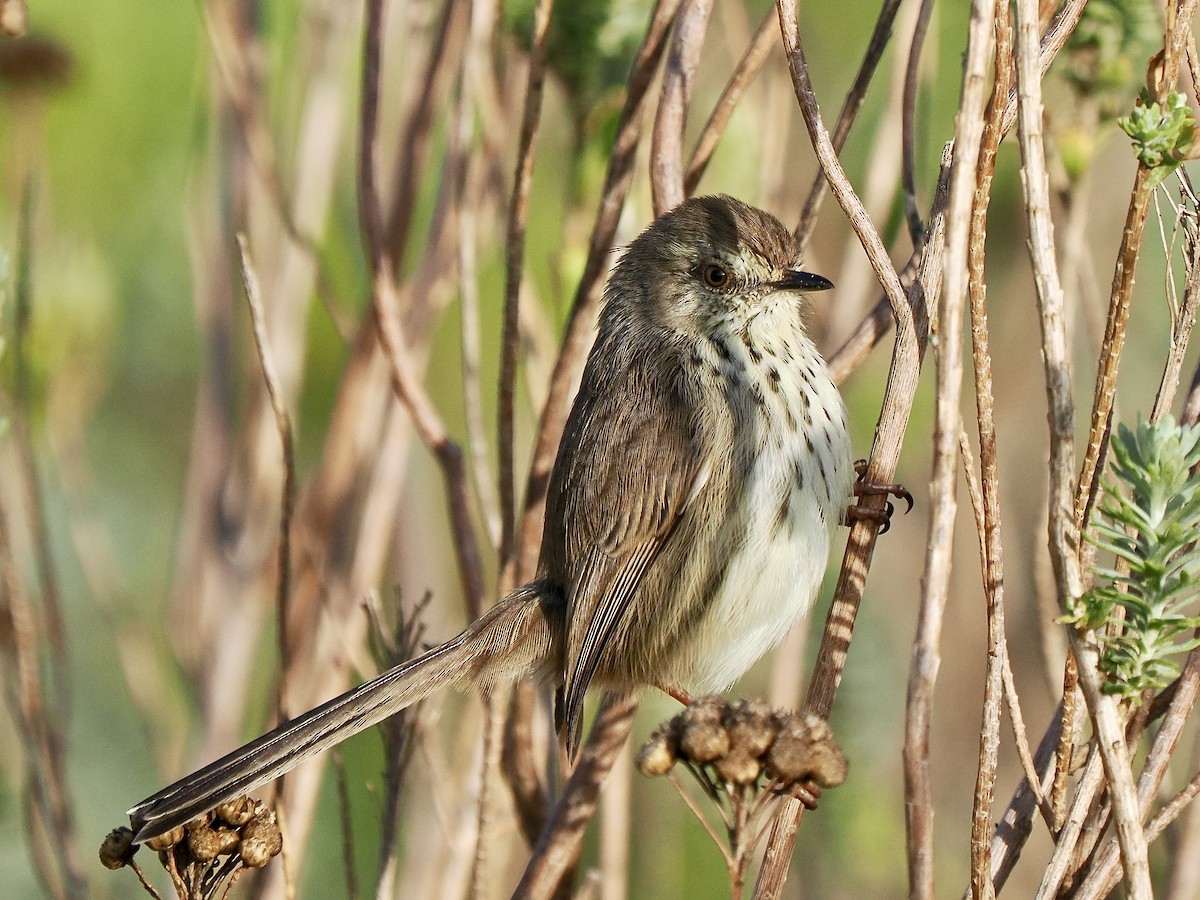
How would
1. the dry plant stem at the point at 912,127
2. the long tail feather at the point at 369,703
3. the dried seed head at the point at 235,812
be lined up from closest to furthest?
the dried seed head at the point at 235,812 < the long tail feather at the point at 369,703 < the dry plant stem at the point at 912,127

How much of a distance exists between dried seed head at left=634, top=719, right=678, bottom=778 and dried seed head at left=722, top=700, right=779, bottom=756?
8 centimetres

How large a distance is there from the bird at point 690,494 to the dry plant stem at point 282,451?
12.5 inches

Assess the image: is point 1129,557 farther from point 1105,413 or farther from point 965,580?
point 965,580

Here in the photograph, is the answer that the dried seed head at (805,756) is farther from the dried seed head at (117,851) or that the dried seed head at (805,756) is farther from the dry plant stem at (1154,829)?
the dried seed head at (117,851)

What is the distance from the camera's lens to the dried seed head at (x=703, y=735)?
172cm

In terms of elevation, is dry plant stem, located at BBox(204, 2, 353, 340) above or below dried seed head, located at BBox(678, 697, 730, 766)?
above

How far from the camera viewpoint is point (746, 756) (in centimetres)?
172

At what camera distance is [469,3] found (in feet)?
10.9

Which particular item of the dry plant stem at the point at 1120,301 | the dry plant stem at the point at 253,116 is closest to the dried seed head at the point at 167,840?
the dry plant stem at the point at 1120,301

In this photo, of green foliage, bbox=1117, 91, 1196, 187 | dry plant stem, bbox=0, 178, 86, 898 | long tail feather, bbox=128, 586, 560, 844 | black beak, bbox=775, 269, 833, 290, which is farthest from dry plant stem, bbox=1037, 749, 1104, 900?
dry plant stem, bbox=0, 178, 86, 898

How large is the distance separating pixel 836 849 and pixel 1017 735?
2.42 meters

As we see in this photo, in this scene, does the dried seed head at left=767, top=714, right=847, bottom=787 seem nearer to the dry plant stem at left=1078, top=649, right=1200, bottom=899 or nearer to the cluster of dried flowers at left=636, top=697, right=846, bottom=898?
the cluster of dried flowers at left=636, top=697, right=846, bottom=898

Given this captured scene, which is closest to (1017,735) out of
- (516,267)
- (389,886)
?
(389,886)

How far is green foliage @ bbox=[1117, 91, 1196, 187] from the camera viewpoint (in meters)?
1.66
